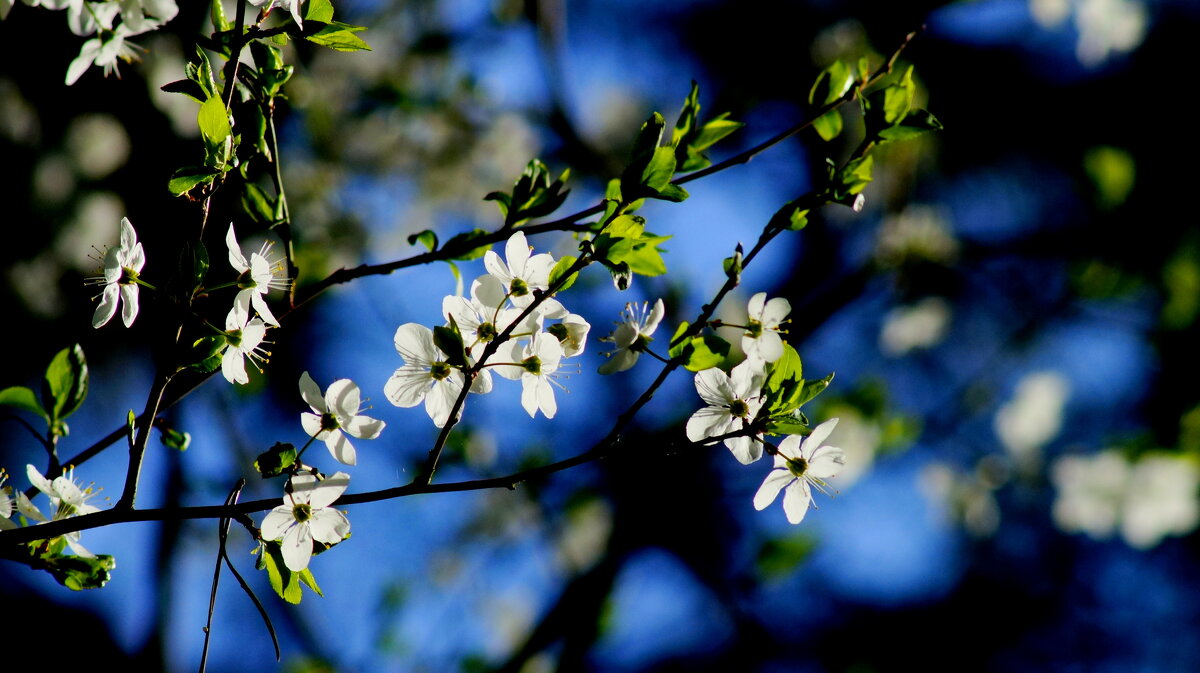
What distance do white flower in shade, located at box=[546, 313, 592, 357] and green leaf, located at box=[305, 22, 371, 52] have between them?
10.0 inches

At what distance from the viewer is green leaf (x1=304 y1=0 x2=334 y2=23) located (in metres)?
0.60

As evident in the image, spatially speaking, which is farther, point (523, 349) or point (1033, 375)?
point (1033, 375)

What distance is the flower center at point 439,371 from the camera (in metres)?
0.62

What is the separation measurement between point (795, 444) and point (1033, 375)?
284 cm

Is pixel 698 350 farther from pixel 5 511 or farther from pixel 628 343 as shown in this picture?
pixel 5 511

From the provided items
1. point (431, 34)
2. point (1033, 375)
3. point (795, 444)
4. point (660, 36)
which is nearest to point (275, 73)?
point (795, 444)

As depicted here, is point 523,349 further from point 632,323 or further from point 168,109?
point 168,109

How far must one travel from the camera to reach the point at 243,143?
627 mm

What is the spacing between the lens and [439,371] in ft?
2.06

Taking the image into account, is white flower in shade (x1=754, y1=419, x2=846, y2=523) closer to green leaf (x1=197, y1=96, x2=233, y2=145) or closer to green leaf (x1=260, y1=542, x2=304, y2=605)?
green leaf (x1=260, y1=542, x2=304, y2=605)

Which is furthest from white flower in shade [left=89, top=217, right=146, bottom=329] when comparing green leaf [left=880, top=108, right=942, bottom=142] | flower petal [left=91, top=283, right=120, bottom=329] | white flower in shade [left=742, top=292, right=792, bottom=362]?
green leaf [left=880, top=108, right=942, bottom=142]

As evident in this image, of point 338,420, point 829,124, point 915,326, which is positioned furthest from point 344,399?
point 915,326

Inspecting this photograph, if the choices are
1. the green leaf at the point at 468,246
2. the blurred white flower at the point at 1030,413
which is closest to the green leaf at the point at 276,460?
the green leaf at the point at 468,246

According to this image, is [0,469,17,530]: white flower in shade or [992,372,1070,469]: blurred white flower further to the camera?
[992,372,1070,469]: blurred white flower
